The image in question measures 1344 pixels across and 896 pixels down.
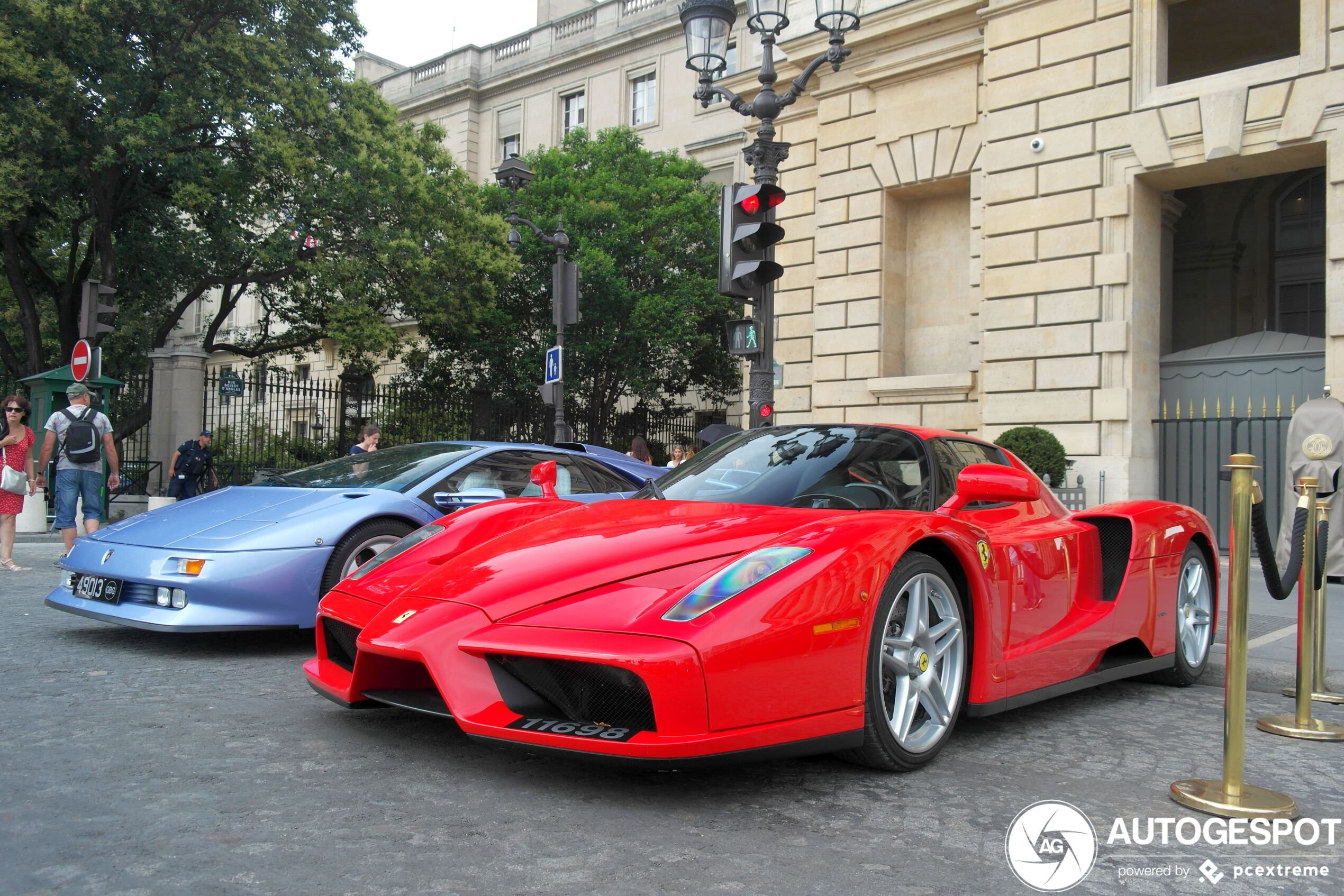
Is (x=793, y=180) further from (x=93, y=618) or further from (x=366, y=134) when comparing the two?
(x=93, y=618)

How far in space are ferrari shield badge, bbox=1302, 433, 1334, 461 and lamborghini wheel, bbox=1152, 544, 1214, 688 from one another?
5.46 metres

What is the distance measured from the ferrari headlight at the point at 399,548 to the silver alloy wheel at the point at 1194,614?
348 cm

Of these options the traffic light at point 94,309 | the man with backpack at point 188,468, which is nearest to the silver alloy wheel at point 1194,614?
the traffic light at point 94,309

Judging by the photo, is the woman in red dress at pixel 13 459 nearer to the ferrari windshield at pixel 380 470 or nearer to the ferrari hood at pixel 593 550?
the ferrari windshield at pixel 380 470

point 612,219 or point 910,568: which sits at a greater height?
point 612,219

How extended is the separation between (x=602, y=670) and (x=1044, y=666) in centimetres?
202

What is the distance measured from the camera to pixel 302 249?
21344 millimetres

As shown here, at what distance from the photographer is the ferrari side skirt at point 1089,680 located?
3707mm

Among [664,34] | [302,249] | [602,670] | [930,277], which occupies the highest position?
[664,34]

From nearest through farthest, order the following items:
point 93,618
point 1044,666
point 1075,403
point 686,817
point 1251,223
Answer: point 686,817 → point 1044,666 → point 93,618 → point 1075,403 → point 1251,223

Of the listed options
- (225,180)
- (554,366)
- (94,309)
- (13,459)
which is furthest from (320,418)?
(13,459)

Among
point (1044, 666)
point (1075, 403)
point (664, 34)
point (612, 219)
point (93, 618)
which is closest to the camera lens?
point (1044, 666)

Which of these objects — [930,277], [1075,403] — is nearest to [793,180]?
[930,277]

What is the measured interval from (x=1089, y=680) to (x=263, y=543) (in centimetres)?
395
